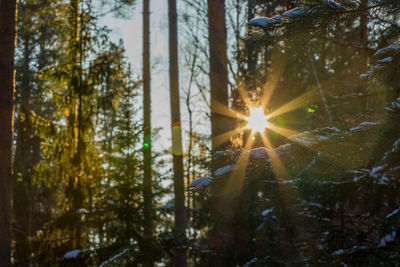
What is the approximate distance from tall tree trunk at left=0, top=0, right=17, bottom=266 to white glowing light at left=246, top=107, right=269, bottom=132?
16.6 feet

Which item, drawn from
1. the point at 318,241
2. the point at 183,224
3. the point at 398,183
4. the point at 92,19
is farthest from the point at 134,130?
the point at 398,183

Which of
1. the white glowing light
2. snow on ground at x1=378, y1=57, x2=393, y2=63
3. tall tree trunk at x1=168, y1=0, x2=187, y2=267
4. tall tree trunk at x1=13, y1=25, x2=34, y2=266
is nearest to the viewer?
snow on ground at x1=378, y1=57, x2=393, y2=63

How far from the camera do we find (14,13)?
6250 millimetres

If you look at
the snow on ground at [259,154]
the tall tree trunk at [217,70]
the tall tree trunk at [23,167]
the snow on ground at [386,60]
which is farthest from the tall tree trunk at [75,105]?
the snow on ground at [386,60]

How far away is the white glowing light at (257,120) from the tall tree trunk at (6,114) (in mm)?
5068

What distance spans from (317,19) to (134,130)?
587 centimetres

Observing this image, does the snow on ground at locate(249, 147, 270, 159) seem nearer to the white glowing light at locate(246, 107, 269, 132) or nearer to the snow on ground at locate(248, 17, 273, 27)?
the snow on ground at locate(248, 17, 273, 27)

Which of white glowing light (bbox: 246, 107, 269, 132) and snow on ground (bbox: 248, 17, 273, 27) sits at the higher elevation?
white glowing light (bbox: 246, 107, 269, 132)

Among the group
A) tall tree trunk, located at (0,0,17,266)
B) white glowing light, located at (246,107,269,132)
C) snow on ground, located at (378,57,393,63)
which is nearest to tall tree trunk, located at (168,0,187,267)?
white glowing light, located at (246,107,269,132)

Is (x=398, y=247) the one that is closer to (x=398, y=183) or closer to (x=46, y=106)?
(x=398, y=183)

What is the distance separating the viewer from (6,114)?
19.6ft

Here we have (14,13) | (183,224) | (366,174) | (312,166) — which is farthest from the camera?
(183,224)

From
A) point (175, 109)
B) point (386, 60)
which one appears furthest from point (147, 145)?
point (386, 60)

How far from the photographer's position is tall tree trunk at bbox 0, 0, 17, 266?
19.1 feet
